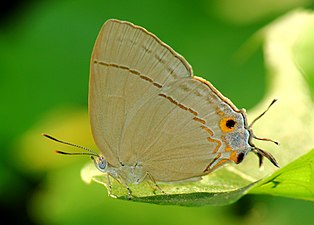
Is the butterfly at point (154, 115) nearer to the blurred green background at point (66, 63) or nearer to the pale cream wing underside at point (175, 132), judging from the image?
the pale cream wing underside at point (175, 132)

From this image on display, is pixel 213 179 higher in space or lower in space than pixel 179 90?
lower

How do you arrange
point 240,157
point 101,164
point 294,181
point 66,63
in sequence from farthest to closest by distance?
point 66,63
point 101,164
point 240,157
point 294,181

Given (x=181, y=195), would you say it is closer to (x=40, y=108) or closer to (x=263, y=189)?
(x=263, y=189)

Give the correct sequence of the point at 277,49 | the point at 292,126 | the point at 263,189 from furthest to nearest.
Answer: the point at 277,49 → the point at 292,126 → the point at 263,189

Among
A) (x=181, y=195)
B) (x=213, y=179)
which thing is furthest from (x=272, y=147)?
(x=181, y=195)

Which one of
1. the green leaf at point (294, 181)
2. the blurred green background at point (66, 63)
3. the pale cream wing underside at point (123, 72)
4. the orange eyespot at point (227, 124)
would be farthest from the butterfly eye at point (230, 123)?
the blurred green background at point (66, 63)

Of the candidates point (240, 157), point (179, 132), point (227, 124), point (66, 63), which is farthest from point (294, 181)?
point (66, 63)

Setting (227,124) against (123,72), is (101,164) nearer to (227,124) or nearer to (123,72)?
(123,72)
